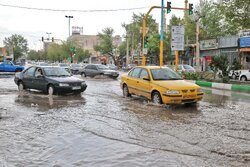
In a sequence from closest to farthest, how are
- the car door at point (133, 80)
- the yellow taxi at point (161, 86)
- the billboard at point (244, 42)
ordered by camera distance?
the yellow taxi at point (161, 86), the car door at point (133, 80), the billboard at point (244, 42)

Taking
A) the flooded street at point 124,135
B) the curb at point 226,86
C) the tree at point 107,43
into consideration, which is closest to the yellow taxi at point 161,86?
the flooded street at point 124,135

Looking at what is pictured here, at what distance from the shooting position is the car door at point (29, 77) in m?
Result: 15.1

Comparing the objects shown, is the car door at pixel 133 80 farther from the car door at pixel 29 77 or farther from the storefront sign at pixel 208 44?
the storefront sign at pixel 208 44

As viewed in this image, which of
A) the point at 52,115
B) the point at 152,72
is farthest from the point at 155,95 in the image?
the point at 52,115

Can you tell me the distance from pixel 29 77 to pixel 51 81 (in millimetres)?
1962

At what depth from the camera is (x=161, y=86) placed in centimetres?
1098

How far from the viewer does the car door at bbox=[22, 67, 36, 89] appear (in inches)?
595

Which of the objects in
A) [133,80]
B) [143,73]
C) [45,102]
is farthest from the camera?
[133,80]

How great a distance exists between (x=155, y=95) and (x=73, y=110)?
3147 millimetres

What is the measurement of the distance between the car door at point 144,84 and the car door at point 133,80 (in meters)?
0.23

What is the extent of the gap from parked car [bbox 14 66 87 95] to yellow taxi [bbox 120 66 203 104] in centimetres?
247

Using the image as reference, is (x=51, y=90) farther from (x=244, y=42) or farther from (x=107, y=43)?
(x=107, y=43)

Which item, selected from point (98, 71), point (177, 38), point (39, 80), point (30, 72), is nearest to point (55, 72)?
point (39, 80)

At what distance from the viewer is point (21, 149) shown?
586 cm
